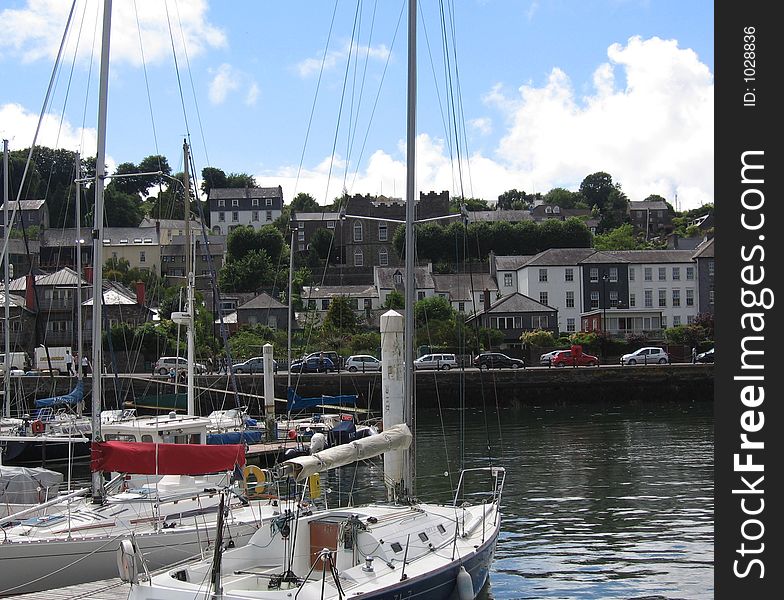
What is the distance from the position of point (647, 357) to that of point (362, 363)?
815 inches

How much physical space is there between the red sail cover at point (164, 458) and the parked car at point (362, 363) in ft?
164

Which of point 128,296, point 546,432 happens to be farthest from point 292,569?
point 128,296

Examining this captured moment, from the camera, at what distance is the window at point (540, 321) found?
305 ft

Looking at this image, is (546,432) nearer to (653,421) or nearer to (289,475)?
(653,421)

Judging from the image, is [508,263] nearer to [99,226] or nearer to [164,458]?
[99,226]

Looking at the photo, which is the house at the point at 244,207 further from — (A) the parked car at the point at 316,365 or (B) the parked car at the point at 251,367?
(A) the parked car at the point at 316,365

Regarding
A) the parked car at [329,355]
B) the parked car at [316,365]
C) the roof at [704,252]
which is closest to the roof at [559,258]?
the roof at [704,252]

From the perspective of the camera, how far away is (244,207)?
171m

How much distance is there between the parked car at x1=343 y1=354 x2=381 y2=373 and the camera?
233ft

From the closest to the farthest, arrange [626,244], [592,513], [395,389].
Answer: [395,389] → [592,513] → [626,244]

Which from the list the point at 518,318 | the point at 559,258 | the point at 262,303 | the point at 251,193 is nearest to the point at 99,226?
the point at 518,318

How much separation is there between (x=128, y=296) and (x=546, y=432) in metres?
55.3

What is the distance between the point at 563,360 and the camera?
72.0 meters

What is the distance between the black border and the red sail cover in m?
11.1
